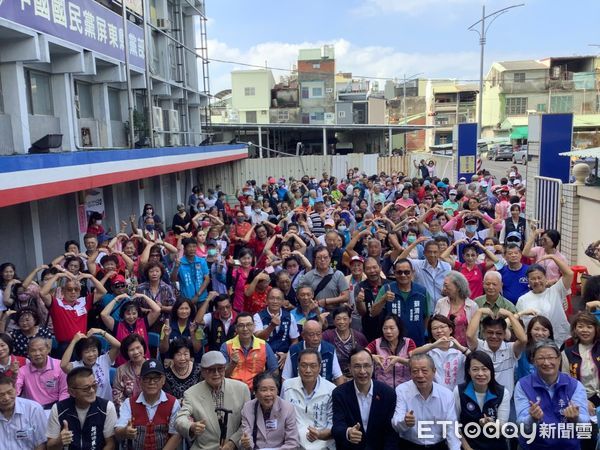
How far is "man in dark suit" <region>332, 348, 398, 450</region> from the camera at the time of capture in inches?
157

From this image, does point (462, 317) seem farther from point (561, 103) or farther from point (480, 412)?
point (561, 103)

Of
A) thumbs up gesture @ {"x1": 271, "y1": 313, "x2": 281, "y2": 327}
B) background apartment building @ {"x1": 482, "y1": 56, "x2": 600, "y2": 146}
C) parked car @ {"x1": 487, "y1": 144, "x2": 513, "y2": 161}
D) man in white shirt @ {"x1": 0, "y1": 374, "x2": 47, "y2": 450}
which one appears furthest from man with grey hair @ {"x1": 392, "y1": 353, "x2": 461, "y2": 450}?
background apartment building @ {"x1": 482, "y1": 56, "x2": 600, "y2": 146}

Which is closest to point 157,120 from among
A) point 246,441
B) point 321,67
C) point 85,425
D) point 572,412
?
point 85,425

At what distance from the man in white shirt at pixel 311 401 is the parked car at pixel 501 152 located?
145 feet

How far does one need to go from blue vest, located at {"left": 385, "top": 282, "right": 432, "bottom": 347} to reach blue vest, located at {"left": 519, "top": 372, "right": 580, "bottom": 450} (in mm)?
1511

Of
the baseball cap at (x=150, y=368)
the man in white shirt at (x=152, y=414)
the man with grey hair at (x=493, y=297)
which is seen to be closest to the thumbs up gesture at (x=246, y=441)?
the man in white shirt at (x=152, y=414)

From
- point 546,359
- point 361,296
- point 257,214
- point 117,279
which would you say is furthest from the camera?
point 257,214

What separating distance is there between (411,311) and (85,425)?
3029 millimetres

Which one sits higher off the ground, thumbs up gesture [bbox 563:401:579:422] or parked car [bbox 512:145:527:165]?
thumbs up gesture [bbox 563:401:579:422]

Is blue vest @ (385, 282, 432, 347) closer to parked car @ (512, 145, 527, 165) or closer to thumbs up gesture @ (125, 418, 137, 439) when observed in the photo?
thumbs up gesture @ (125, 418, 137, 439)

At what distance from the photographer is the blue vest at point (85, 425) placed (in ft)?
A: 12.8

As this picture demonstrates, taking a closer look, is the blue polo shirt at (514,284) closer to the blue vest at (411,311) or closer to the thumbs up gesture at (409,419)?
the blue vest at (411,311)

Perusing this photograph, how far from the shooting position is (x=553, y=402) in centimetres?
383

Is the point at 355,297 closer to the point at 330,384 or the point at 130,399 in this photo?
the point at 330,384
